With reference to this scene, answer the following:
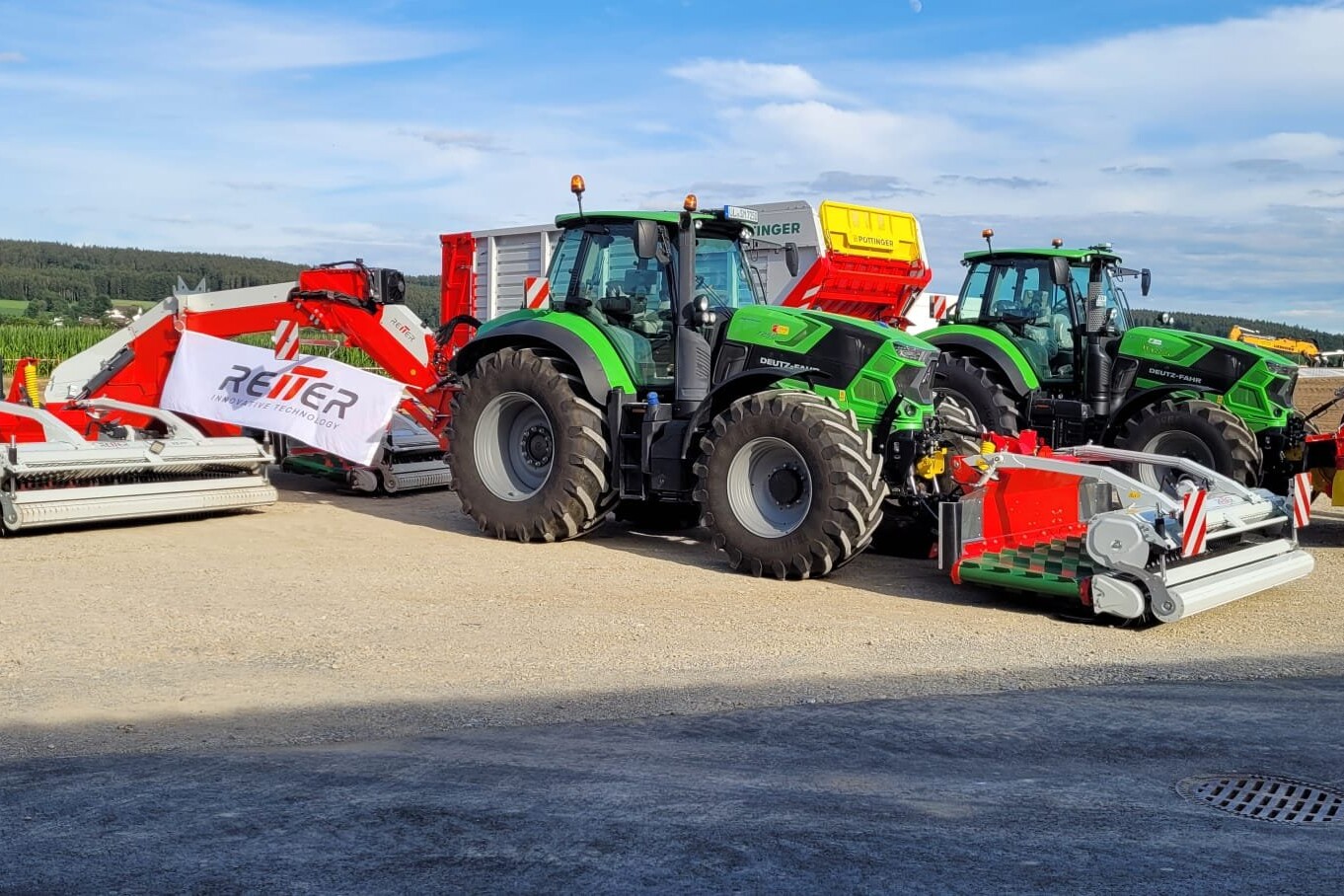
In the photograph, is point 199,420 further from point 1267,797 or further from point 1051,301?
point 1267,797

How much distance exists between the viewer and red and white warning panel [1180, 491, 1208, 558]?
7.03 m

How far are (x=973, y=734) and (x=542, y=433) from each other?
5.39 metres

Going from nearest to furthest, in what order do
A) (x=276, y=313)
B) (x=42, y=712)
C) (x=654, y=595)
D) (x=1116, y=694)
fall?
(x=42, y=712), (x=1116, y=694), (x=654, y=595), (x=276, y=313)

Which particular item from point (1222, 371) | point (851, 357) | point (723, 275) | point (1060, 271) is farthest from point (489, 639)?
point (1222, 371)

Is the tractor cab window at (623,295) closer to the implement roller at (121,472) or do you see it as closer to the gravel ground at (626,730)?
the gravel ground at (626,730)

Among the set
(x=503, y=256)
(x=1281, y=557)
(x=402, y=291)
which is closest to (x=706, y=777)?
(x=1281, y=557)

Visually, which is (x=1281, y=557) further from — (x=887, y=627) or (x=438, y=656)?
(x=438, y=656)

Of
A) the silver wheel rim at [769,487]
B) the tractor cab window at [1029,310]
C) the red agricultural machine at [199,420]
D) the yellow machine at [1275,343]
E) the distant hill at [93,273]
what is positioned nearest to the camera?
the silver wheel rim at [769,487]

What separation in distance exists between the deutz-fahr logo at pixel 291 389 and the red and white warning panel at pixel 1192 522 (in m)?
6.79

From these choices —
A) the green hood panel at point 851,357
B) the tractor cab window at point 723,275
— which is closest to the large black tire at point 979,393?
the tractor cab window at point 723,275

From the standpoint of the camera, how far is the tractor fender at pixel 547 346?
30.1 ft

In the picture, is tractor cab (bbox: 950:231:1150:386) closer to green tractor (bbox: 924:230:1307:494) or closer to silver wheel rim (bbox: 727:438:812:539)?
green tractor (bbox: 924:230:1307:494)

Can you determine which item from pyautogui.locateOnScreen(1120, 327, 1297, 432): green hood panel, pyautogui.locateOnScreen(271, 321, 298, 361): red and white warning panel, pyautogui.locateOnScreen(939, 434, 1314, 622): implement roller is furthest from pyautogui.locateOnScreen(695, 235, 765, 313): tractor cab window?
pyautogui.locateOnScreen(271, 321, 298, 361): red and white warning panel

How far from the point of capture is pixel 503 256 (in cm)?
1781
